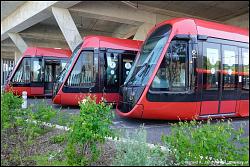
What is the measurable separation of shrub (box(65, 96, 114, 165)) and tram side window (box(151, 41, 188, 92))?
370 cm

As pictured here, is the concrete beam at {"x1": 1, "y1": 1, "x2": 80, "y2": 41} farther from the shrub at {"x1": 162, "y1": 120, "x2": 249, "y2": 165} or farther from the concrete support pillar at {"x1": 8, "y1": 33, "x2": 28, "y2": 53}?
the shrub at {"x1": 162, "y1": 120, "x2": 249, "y2": 165}

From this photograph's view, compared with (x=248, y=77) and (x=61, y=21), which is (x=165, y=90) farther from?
(x=61, y=21)

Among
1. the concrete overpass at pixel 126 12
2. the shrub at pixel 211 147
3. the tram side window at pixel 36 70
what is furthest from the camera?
the concrete overpass at pixel 126 12

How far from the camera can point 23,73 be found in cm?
1694

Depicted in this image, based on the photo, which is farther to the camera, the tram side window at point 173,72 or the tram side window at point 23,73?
the tram side window at point 23,73

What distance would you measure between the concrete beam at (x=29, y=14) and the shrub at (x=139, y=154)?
14907 mm

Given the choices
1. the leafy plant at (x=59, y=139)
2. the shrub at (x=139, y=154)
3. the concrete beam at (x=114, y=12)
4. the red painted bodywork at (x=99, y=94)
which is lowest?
the leafy plant at (x=59, y=139)

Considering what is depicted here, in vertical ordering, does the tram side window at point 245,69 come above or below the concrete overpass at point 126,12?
below

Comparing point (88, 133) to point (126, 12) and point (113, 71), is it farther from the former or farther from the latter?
point (126, 12)

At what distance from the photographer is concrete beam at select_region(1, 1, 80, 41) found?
60.2 ft

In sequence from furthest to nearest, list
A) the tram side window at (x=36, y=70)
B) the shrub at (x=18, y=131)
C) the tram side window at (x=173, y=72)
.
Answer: the tram side window at (x=36, y=70)
the tram side window at (x=173, y=72)
the shrub at (x=18, y=131)

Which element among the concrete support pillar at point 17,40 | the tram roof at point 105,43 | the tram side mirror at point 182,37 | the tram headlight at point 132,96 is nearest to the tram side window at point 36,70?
the tram roof at point 105,43

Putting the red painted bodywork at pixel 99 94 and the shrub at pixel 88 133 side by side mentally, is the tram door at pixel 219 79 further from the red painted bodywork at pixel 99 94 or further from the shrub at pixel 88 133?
the shrub at pixel 88 133

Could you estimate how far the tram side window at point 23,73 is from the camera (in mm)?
16906
